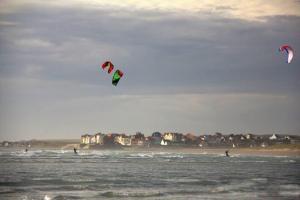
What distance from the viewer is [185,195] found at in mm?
20078

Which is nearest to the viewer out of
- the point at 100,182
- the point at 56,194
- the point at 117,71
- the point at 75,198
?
the point at 75,198

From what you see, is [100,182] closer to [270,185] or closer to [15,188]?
[15,188]

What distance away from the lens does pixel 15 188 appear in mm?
23031

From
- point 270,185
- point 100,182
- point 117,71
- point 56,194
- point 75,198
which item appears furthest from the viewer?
point 100,182

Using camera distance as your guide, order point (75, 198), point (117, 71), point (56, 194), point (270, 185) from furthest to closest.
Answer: point (270, 185) → point (117, 71) → point (56, 194) → point (75, 198)

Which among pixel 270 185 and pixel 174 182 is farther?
pixel 174 182

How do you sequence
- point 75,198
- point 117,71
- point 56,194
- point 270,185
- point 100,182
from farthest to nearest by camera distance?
point 100,182 → point 270,185 → point 117,71 → point 56,194 → point 75,198

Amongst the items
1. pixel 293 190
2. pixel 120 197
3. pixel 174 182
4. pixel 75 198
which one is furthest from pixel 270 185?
pixel 75 198

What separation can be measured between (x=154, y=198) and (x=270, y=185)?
7558 mm

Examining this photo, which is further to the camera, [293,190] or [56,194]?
[293,190]

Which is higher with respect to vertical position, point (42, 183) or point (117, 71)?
point (117, 71)

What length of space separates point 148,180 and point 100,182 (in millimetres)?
2604

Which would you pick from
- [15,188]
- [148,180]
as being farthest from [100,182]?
[15,188]

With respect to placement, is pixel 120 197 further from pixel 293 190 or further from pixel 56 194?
pixel 293 190
